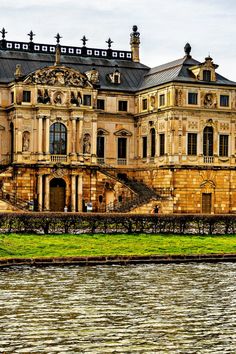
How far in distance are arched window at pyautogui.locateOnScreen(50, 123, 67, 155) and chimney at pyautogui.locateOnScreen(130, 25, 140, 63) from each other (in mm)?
17219

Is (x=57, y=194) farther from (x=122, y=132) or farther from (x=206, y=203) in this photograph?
(x=206, y=203)

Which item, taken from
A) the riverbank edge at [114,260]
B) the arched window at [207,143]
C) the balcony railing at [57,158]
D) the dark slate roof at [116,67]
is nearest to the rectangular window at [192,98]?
the dark slate roof at [116,67]

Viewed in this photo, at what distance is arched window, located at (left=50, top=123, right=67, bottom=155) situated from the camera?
260ft

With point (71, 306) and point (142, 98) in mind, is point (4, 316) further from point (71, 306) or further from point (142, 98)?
point (142, 98)

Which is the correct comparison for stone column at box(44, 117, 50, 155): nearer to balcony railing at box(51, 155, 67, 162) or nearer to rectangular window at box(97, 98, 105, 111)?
balcony railing at box(51, 155, 67, 162)

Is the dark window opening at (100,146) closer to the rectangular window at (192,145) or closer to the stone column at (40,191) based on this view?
the stone column at (40,191)

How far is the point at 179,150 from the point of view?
78.6 metres

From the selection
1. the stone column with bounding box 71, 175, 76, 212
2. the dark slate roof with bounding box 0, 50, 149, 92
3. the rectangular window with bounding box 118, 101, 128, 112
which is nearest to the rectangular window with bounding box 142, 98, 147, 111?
the rectangular window with bounding box 118, 101, 128, 112

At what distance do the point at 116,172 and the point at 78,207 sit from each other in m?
8.15

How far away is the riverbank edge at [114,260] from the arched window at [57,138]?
3694cm

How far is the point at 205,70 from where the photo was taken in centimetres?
8031

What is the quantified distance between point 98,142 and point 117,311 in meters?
58.0

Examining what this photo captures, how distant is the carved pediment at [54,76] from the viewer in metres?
78.2

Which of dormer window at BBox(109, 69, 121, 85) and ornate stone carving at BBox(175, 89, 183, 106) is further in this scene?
dormer window at BBox(109, 69, 121, 85)
